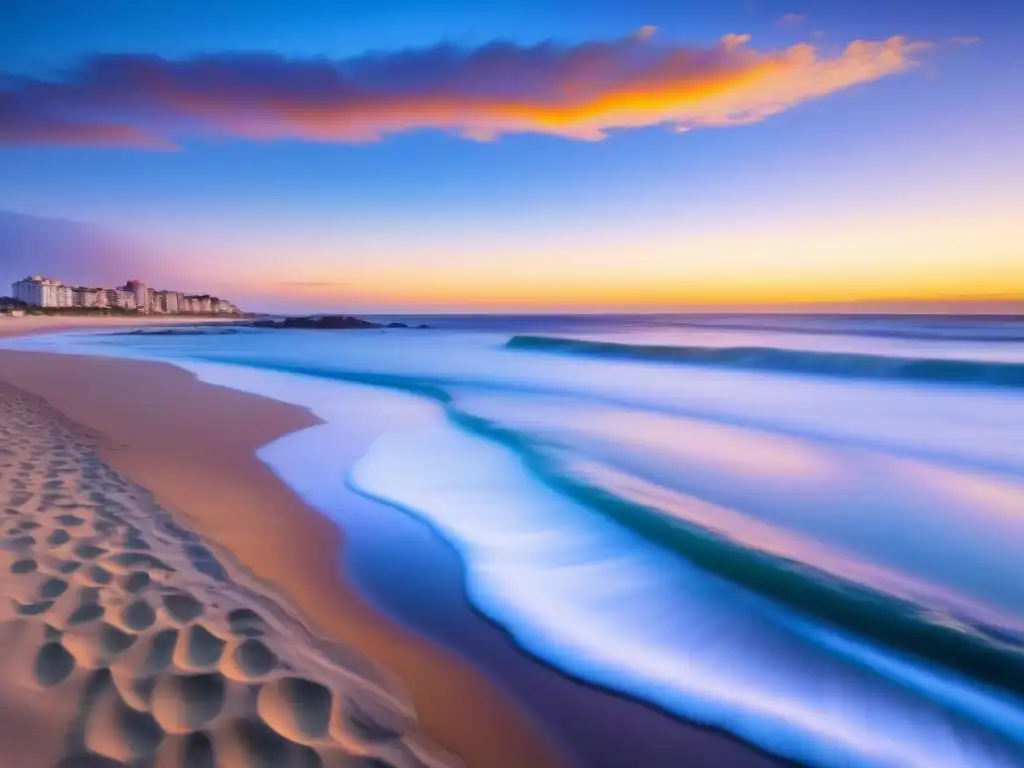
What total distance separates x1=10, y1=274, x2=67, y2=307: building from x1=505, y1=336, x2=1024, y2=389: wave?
125320mm

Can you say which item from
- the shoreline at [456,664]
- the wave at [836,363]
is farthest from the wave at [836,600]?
the wave at [836,363]

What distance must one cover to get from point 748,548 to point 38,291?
143071 millimetres

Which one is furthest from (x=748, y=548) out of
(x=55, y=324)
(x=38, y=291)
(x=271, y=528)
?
(x=38, y=291)

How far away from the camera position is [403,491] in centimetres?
538

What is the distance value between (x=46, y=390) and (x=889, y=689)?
12.6 m

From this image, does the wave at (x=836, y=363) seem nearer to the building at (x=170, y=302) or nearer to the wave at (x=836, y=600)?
the wave at (x=836, y=600)

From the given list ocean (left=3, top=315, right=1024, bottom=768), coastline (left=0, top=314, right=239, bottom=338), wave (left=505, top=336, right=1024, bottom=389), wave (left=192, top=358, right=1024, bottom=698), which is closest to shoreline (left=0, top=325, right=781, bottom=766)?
ocean (left=3, top=315, right=1024, bottom=768)

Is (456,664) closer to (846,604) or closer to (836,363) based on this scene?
(846,604)

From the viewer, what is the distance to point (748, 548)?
4.12m

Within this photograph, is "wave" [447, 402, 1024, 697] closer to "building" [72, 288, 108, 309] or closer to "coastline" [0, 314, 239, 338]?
"coastline" [0, 314, 239, 338]

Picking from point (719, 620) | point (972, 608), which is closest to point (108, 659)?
point (719, 620)

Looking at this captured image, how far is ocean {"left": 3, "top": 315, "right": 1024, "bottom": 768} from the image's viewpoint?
2.62 m

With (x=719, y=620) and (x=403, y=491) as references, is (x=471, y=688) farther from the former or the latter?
(x=403, y=491)

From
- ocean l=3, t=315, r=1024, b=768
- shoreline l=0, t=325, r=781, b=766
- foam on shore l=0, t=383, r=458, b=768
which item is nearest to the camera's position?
foam on shore l=0, t=383, r=458, b=768
